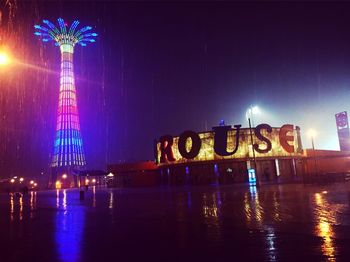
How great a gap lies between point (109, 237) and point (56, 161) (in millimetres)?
70403

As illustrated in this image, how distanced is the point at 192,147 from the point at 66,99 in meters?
36.8

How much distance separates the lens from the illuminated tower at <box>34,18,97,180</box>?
72.6 metres

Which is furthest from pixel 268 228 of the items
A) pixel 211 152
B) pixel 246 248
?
pixel 211 152

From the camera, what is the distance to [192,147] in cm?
5303

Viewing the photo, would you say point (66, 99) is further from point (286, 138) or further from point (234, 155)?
point (286, 138)

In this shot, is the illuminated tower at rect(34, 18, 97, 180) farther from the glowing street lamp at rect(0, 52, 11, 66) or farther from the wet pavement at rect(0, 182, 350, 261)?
→ the glowing street lamp at rect(0, 52, 11, 66)

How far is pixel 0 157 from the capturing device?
96625 millimetres

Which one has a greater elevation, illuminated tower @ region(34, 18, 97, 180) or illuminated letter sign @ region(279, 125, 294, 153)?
illuminated tower @ region(34, 18, 97, 180)

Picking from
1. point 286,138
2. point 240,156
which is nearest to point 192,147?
point 240,156

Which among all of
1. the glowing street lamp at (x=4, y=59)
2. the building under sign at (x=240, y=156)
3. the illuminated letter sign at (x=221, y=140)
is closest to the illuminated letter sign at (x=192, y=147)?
the building under sign at (x=240, y=156)

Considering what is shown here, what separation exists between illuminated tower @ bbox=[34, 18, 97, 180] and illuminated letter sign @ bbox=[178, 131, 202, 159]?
107 feet

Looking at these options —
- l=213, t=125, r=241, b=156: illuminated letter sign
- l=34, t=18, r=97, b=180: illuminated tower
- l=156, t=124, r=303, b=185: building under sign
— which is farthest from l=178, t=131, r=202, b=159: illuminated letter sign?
l=34, t=18, r=97, b=180: illuminated tower

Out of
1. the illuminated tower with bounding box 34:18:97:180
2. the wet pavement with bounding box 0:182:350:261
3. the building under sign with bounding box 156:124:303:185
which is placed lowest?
the wet pavement with bounding box 0:182:350:261

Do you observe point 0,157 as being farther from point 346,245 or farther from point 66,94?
point 346,245
